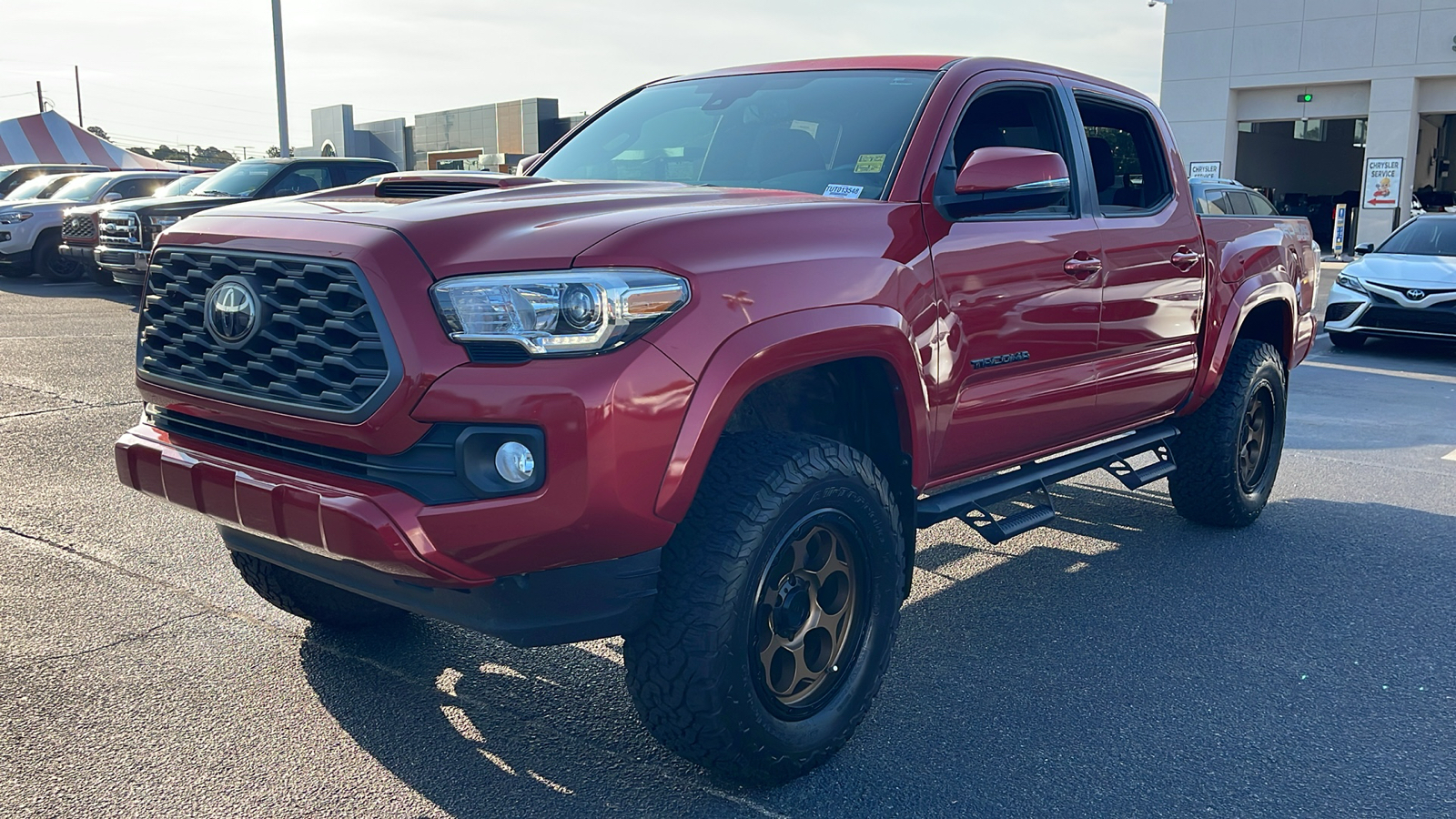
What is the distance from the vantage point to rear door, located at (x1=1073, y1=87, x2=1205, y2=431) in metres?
4.49

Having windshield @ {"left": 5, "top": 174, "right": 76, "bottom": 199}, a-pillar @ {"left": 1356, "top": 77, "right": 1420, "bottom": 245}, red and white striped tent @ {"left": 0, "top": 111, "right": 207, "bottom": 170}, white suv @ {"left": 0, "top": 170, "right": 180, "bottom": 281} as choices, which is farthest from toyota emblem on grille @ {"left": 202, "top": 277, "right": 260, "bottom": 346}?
red and white striped tent @ {"left": 0, "top": 111, "right": 207, "bottom": 170}

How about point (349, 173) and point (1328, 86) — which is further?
point (1328, 86)

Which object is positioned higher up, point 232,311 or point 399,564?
point 232,311

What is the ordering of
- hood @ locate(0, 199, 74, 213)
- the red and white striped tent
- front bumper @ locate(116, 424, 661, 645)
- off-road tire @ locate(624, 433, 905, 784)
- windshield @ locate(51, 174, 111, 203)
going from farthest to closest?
the red and white striped tent
windshield @ locate(51, 174, 111, 203)
hood @ locate(0, 199, 74, 213)
off-road tire @ locate(624, 433, 905, 784)
front bumper @ locate(116, 424, 661, 645)

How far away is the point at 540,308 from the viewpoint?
8.67 ft

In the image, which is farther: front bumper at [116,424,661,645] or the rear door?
the rear door

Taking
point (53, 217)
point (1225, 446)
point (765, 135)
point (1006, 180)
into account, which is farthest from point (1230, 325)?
point (53, 217)

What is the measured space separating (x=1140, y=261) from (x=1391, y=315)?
30.7ft

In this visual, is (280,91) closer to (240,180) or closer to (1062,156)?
(240,180)

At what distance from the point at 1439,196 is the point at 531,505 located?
34.7 m

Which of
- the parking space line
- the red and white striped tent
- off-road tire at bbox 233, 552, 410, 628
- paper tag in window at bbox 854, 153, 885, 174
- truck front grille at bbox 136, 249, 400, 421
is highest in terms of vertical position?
the red and white striped tent

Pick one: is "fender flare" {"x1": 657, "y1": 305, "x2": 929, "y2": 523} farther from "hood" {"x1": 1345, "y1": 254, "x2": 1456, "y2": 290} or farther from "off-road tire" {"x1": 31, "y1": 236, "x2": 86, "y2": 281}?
"off-road tire" {"x1": 31, "y1": 236, "x2": 86, "y2": 281}

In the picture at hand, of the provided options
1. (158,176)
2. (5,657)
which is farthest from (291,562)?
(158,176)

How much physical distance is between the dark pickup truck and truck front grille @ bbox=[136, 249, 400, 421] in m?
11.0
